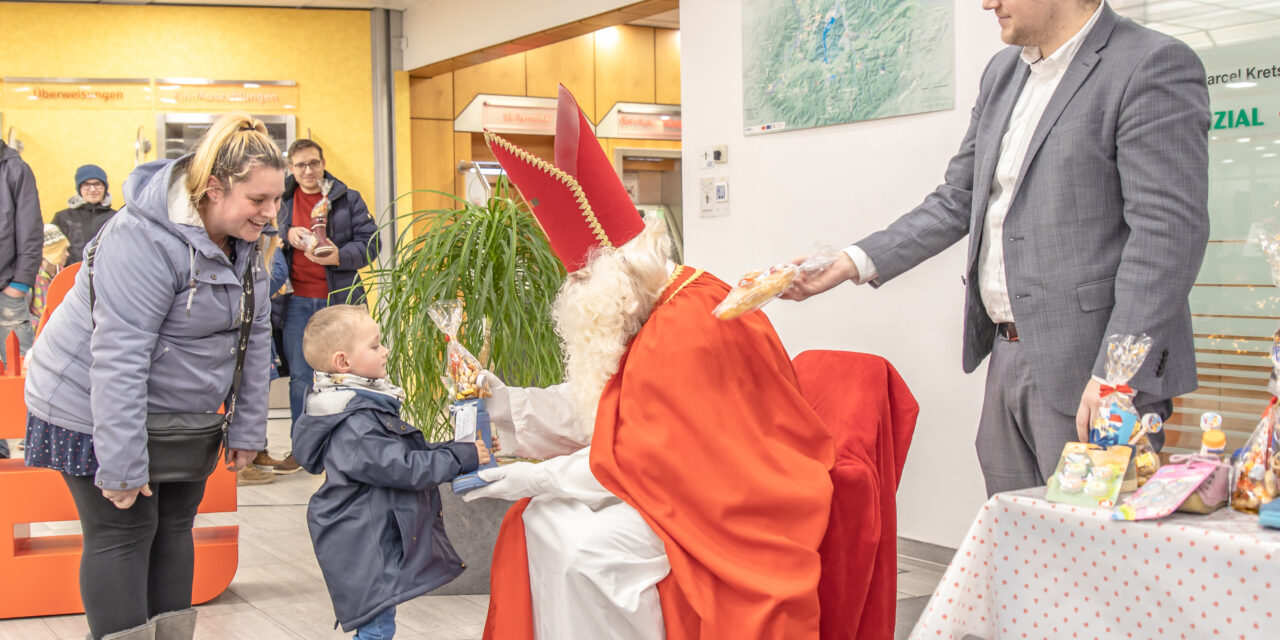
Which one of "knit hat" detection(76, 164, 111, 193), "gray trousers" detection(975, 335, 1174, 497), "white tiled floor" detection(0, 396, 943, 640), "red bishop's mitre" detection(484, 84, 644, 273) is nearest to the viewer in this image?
"gray trousers" detection(975, 335, 1174, 497)

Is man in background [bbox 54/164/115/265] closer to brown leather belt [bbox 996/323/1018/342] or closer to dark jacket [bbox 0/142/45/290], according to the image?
dark jacket [bbox 0/142/45/290]

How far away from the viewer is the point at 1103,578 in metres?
1.37

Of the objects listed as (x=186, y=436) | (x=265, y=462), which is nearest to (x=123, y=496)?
(x=186, y=436)

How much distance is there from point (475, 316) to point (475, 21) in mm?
4220

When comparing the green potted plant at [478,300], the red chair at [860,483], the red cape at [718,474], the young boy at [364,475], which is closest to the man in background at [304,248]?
the green potted plant at [478,300]

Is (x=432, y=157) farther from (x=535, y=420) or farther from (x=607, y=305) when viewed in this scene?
(x=607, y=305)

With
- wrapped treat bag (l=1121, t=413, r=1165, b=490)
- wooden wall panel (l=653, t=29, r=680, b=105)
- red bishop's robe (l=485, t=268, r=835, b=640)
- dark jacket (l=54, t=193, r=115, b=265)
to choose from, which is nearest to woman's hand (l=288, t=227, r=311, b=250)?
dark jacket (l=54, t=193, r=115, b=265)

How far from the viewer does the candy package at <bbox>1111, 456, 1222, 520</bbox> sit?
1.33 meters

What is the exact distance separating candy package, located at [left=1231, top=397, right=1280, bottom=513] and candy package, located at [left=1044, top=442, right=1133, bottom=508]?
13 centimetres

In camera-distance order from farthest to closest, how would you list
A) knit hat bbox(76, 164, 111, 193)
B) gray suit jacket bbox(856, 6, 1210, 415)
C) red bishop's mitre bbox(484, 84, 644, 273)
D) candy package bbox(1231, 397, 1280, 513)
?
knit hat bbox(76, 164, 111, 193) < red bishop's mitre bbox(484, 84, 644, 273) < gray suit jacket bbox(856, 6, 1210, 415) < candy package bbox(1231, 397, 1280, 513)

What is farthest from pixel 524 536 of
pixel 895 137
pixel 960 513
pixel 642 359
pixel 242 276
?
pixel 895 137

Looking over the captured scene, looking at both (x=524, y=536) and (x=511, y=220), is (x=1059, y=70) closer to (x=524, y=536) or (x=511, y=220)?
(x=524, y=536)

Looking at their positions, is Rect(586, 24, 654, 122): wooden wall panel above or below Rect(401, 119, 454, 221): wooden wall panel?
above

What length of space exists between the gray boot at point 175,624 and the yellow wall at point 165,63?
5.74 m
